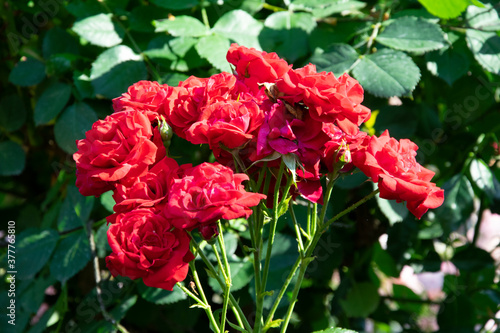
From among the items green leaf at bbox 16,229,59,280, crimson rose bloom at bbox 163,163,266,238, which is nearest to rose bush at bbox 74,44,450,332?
crimson rose bloom at bbox 163,163,266,238

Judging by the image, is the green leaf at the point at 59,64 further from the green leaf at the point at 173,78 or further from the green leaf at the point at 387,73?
the green leaf at the point at 387,73

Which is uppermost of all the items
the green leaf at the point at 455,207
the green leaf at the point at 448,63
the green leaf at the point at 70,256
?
the green leaf at the point at 448,63

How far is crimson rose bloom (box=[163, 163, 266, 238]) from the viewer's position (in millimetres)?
571

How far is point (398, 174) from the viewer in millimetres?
655

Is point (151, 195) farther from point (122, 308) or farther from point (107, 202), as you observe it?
point (122, 308)

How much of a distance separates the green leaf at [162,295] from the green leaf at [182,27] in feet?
1.82

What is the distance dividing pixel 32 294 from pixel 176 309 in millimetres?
378

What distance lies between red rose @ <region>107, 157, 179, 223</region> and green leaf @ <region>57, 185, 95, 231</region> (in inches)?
20.9

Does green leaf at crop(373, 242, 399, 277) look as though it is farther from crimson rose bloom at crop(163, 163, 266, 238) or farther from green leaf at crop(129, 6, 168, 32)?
crimson rose bloom at crop(163, 163, 266, 238)

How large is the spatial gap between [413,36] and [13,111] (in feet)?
3.66

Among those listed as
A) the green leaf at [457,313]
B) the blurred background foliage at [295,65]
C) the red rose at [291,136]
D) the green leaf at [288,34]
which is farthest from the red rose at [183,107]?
the green leaf at [457,313]

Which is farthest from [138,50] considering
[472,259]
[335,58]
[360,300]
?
[472,259]

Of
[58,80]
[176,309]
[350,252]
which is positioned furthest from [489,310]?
[58,80]

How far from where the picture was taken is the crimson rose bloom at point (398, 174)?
2.08 ft
